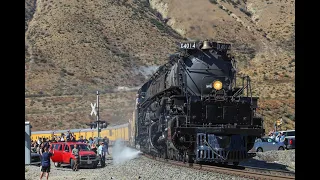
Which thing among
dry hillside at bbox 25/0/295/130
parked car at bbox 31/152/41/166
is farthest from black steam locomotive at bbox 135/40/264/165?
dry hillside at bbox 25/0/295/130

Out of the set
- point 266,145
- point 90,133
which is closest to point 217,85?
point 266,145

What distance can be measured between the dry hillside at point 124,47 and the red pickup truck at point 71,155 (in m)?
36.4

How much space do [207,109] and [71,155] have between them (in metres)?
9.30

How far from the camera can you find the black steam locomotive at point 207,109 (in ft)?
60.7

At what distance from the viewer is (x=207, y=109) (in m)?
19.0

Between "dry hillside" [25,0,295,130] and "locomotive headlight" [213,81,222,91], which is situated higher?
"dry hillside" [25,0,295,130]

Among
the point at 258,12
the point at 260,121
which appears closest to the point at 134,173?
the point at 260,121

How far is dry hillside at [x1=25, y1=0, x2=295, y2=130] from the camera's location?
2950 inches

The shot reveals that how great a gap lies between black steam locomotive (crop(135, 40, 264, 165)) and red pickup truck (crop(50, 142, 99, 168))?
531 centimetres

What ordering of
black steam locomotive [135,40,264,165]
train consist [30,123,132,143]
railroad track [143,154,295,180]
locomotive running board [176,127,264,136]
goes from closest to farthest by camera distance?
railroad track [143,154,295,180]
locomotive running board [176,127,264,136]
black steam locomotive [135,40,264,165]
train consist [30,123,132,143]

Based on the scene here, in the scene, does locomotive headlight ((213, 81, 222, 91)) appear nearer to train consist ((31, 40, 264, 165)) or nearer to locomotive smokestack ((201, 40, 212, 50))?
train consist ((31, 40, 264, 165))

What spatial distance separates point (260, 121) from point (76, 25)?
7908cm

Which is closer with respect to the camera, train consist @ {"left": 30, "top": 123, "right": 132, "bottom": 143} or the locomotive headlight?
the locomotive headlight
